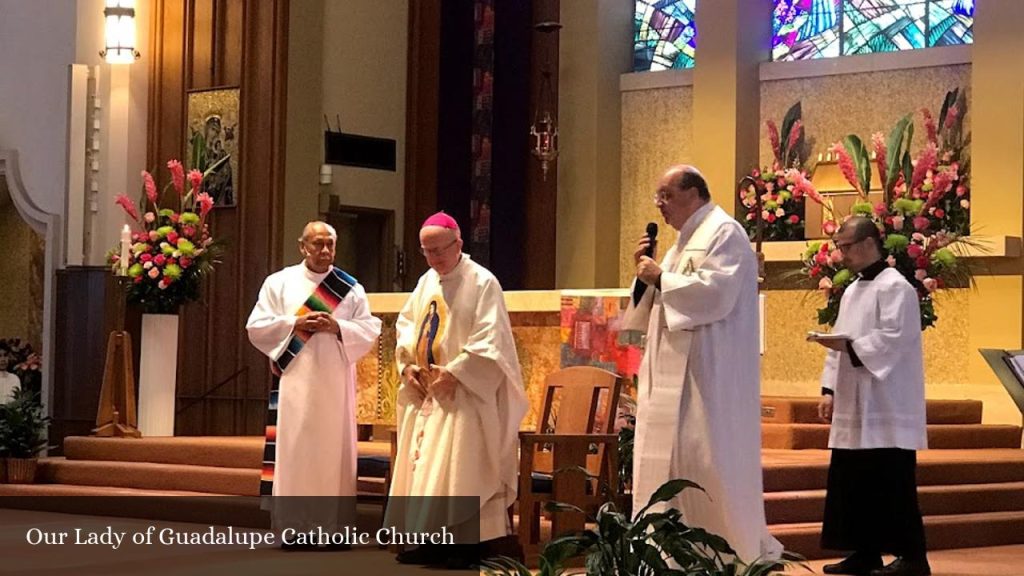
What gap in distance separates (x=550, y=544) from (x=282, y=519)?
438cm

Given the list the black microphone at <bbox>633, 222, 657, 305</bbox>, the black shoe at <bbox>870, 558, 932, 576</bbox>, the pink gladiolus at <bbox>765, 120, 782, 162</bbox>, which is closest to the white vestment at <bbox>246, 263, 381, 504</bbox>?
the black microphone at <bbox>633, 222, 657, 305</bbox>

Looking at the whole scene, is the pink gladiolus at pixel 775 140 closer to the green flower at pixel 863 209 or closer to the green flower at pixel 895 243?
the green flower at pixel 863 209

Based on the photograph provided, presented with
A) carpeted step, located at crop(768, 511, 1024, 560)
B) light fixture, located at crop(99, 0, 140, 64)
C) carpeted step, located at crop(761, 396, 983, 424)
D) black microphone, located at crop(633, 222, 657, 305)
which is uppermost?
light fixture, located at crop(99, 0, 140, 64)

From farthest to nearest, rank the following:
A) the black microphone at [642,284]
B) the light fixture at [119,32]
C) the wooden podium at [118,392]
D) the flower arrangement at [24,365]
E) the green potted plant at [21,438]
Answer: the flower arrangement at [24,365] → the light fixture at [119,32] → the wooden podium at [118,392] → the green potted plant at [21,438] → the black microphone at [642,284]

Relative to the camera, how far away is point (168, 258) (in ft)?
35.0

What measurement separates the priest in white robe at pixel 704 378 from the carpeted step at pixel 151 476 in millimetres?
4102

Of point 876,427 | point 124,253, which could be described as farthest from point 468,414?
point 124,253

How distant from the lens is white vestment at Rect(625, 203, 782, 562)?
5898 millimetres

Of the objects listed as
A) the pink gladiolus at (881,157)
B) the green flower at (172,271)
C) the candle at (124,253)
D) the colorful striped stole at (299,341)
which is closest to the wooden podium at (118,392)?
the candle at (124,253)

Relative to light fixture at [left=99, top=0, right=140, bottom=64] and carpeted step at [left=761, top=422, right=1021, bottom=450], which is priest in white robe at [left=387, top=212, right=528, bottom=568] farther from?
light fixture at [left=99, top=0, right=140, bottom=64]

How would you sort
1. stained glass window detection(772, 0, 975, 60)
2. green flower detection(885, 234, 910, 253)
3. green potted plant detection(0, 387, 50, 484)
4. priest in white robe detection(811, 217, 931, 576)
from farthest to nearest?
stained glass window detection(772, 0, 975, 60)
green potted plant detection(0, 387, 50, 484)
green flower detection(885, 234, 910, 253)
priest in white robe detection(811, 217, 931, 576)

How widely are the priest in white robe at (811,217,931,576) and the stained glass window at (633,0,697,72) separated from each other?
24.4 feet

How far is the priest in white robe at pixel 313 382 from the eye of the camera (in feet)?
24.9

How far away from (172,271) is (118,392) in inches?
37.3
